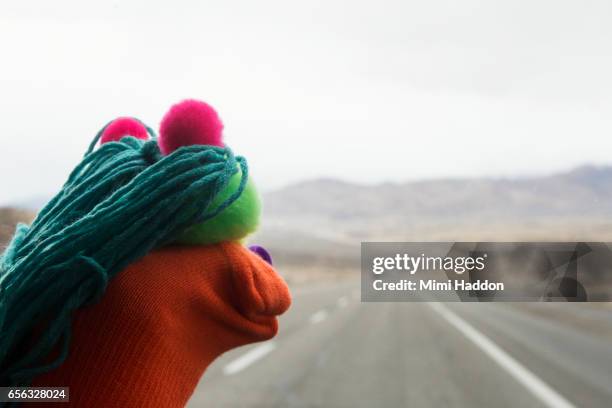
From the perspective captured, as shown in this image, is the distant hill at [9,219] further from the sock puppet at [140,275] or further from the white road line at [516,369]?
the white road line at [516,369]

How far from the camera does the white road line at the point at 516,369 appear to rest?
6.05 meters

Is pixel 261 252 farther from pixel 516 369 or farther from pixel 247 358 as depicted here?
pixel 516 369

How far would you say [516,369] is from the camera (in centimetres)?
757

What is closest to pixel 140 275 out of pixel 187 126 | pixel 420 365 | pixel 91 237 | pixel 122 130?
pixel 91 237

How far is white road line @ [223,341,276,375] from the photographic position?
720cm

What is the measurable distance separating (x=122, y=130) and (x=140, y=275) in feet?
1.35

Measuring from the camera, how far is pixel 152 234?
1076mm

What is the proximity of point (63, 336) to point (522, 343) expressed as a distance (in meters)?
9.89

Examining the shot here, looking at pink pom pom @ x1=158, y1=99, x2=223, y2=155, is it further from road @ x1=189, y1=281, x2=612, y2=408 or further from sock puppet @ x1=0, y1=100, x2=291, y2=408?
road @ x1=189, y1=281, x2=612, y2=408

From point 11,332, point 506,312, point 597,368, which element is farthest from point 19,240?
point 506,312

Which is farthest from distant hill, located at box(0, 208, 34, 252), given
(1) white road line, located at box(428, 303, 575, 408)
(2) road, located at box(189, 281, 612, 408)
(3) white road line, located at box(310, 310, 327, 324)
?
(3) white road line, located at box(310, 310, 327, 324)

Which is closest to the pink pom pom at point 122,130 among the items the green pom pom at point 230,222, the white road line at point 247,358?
the green pom pom at point 230,222

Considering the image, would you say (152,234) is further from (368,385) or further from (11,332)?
(368,385)

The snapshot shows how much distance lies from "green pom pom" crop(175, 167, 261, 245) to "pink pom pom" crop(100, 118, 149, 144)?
30cm
